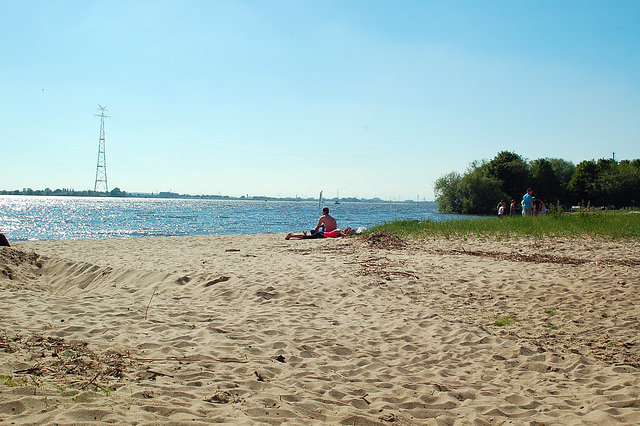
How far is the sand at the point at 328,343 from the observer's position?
3.45 metres

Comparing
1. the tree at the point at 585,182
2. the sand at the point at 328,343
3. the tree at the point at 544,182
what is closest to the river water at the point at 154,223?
the sand at the point at 328,343

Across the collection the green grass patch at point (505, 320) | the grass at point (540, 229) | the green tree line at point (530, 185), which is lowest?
the green grass patch at point (505, 320)

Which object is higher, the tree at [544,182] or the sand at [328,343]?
the tree at [544,182]

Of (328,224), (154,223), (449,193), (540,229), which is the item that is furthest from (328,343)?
(449,193)

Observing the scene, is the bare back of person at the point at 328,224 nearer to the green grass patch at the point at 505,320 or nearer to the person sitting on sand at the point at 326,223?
the person sitting on sand at the point at 326,223

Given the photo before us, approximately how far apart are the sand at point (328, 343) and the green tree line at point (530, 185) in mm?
55423

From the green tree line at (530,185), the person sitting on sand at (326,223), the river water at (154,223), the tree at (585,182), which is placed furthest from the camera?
the tree at (585,182)

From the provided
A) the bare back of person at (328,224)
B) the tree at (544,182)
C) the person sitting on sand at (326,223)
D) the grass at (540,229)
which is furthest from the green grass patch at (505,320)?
the tree at (544,182)

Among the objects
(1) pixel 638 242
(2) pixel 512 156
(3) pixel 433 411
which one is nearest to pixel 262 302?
(3) pixel 433 411

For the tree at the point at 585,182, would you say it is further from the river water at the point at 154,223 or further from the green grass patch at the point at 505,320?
the green grass patch at the point at 505,320

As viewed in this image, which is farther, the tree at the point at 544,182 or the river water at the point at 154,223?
the tree at the point at 544,182

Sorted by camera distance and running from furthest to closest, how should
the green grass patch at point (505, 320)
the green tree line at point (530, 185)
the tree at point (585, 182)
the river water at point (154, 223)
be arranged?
the tree at point (585, 182) → the green tree line at point (530, 185) → the river water at point (154, 223) → the green grass patch at point (505, 320)

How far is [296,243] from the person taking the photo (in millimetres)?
15391

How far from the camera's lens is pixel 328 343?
208 inches
